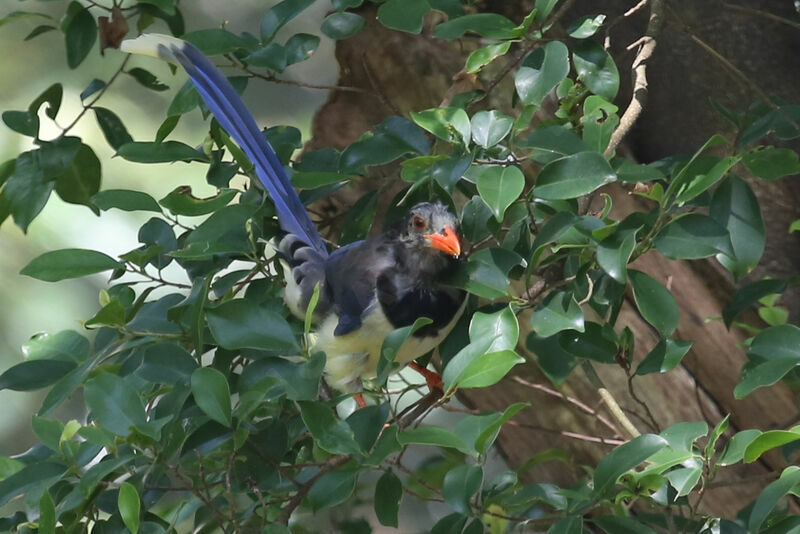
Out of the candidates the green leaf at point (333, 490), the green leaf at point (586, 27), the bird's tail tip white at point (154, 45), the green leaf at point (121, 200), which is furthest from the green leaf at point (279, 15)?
the green leaf at point (333, 490)

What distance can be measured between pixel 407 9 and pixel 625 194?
0.95m

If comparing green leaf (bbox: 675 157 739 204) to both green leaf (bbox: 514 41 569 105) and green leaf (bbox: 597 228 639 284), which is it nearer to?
green leaf (bbox: 597 228 639 284)

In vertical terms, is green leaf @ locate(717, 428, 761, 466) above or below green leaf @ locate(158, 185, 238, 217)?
below

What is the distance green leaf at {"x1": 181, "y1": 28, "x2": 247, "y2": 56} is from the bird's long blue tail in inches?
0.6

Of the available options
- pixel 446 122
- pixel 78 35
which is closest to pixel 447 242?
pixel 446 122

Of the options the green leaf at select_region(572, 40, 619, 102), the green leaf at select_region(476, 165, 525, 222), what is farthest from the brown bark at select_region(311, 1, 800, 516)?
the green leaf at select_region(476, 165, 525, 222)

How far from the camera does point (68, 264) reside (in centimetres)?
160

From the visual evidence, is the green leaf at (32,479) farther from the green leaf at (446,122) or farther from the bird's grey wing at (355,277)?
the green leaf at (446,122)

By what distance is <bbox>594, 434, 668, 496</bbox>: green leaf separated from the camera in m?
1.29

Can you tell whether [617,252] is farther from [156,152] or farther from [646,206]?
[646,206]

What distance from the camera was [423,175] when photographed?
5.15ft

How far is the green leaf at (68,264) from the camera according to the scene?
1.59 metres

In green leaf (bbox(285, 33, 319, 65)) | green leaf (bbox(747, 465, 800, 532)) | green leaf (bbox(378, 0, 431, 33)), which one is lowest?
green leaf (bbox(747, 465, 800, 532))

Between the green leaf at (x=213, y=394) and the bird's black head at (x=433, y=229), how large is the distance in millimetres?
532
